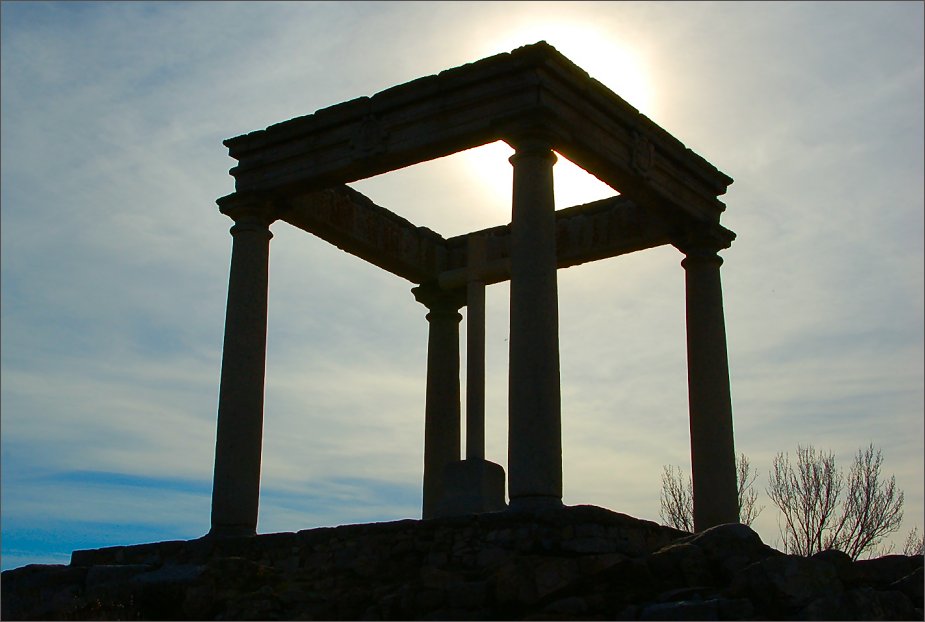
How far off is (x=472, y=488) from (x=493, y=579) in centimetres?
734

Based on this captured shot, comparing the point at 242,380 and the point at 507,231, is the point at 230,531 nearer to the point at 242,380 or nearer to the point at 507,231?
the point at 242,380

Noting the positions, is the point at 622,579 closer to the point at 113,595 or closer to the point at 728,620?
the point at 728,620

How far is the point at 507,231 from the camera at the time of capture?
34875mm

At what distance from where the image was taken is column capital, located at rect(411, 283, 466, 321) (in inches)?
1414

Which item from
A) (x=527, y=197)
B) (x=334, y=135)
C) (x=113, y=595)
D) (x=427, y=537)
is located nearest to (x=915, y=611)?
(x=427, y=537)

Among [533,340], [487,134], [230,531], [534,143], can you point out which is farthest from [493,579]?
[487,134]

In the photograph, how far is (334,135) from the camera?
95.5 feet

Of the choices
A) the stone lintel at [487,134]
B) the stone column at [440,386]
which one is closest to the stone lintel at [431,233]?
the stone column at [440,386]

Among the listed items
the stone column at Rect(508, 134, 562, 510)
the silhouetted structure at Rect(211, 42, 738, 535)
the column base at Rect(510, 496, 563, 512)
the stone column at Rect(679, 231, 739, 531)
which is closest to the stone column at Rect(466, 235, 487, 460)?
the silhouetted structure at Rect(211, 42, 738, 535)

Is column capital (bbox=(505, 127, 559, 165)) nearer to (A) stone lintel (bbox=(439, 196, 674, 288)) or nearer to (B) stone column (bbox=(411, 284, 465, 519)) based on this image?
(A) stone lintel (bbox=(439, 196, 674, 288))

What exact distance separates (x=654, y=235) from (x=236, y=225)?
35.9 ft

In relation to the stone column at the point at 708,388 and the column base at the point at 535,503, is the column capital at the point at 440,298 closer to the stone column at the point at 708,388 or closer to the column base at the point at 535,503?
the stone column at the point at 708,388

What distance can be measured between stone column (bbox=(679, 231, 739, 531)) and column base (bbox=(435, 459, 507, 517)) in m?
5.30

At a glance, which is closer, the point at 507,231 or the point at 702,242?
the point at 702,242
